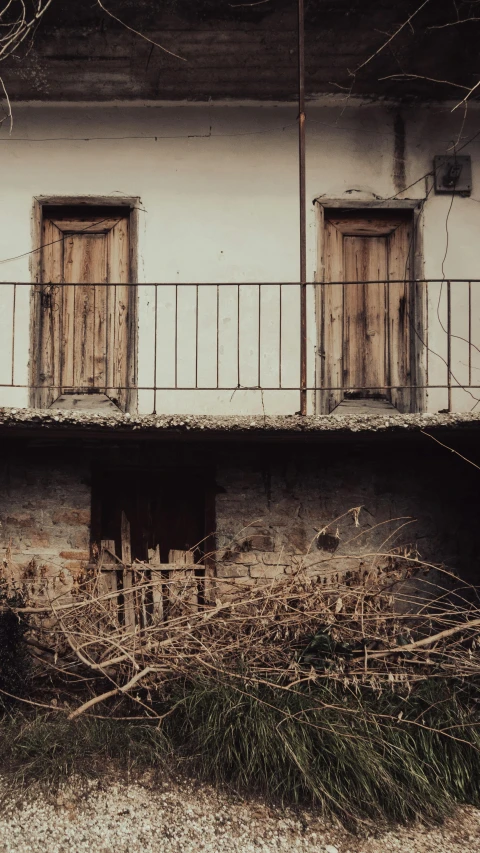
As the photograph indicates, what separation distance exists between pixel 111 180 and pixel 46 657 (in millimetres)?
4452

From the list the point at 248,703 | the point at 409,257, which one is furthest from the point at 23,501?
the point at 409,257

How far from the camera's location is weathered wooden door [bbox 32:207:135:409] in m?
6.44

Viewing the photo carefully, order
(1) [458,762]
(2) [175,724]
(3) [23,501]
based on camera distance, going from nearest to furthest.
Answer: (1) [458,762]
(2) [175,724]
(3) [23,501]

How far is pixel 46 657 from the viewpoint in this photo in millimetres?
4969

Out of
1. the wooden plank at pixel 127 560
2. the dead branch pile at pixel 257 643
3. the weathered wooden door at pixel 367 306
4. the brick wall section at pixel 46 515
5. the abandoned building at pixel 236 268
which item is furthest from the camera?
the weathered wooden door at pixel 367 306

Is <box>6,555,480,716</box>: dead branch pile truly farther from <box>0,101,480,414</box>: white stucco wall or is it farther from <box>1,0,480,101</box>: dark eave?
<box>1,0,480,101</box>: dark eave

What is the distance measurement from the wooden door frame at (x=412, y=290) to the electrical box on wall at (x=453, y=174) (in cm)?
26

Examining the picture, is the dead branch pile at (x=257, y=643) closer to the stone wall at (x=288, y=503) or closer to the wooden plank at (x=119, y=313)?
the stone wall at (x=288, y=503)

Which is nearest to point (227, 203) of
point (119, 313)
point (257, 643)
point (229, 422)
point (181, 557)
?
point (119, 313)

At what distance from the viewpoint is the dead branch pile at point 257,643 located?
4.36m

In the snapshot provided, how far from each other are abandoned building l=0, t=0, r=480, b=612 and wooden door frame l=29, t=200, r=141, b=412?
0.02 m

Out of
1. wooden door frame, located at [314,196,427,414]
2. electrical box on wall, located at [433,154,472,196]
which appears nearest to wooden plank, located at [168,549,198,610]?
wooden door frame, located at [314,196,427,414]

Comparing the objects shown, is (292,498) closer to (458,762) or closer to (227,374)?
(227,374)

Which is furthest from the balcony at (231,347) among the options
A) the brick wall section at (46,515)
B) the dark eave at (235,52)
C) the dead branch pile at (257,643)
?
the dead branch pile at (257,643)
